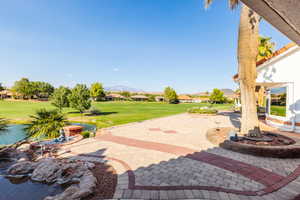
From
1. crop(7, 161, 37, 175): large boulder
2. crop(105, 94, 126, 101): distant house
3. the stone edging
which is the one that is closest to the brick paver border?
the stone edging

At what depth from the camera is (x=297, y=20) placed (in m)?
1.44

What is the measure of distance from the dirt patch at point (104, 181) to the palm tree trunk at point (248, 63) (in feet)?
25.5

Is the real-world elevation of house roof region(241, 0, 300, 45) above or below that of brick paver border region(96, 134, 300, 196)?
above

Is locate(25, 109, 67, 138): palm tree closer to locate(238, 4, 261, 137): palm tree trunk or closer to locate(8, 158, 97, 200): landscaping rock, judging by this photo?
locate(8, 158, 97, 200): landscaping rock

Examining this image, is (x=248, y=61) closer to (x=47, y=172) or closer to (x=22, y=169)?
(x=47, y=172)

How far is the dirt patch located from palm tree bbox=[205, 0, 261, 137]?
25.5 ft

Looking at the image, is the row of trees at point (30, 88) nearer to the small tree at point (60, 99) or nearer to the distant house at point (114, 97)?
the distant house at point (114, 97)

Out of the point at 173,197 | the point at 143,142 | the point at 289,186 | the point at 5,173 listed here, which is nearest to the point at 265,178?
the point at 289,186

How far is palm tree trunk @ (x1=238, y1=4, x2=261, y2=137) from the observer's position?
25.7ft

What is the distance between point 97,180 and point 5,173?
3.67 meters

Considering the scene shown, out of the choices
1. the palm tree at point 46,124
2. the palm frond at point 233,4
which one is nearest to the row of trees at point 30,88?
the palm tree at point 46,124

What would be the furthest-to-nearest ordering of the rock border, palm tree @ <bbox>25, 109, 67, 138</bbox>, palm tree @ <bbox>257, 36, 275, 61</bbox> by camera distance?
palm tree @ <bbox>257, 36, 275, 61</bbox>
palm tree @ <bbox>25, 109, 67, 138</bbox>
the rock border

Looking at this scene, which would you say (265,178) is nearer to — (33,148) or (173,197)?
(173,197)

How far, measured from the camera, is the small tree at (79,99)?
949 inches
